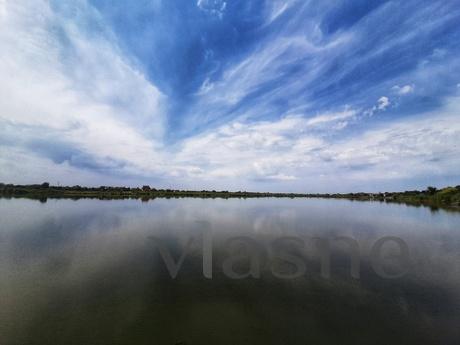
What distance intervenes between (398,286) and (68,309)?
13633mm

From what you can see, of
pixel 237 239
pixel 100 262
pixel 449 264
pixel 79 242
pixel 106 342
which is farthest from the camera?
pixel 237 239

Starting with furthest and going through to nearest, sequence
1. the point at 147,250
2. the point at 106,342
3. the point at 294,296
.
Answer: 1. the point at 147,250
2. the point at 294,296
3. the point at 106,342

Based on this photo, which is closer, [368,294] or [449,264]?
[368,294]

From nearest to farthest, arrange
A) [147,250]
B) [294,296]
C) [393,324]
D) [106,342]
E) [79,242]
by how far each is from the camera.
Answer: [106,342], [393,324], [294,296], [147,250], [79,242]

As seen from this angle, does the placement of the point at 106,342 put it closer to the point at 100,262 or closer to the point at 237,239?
the point at 100,262

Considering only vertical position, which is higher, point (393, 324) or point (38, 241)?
point (38, 241)

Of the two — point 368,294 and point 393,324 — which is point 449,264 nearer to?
point 368,294

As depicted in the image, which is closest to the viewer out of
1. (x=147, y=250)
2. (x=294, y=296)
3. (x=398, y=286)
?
(x=294, y=296)

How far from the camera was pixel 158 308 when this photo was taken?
8.17 meters

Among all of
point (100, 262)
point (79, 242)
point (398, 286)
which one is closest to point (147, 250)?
point (100, 262)

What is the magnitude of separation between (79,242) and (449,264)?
24.5 m

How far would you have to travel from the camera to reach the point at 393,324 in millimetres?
7613

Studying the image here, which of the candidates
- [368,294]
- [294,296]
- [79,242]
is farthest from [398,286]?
[79,242]

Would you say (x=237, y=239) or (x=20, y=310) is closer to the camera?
(x=20, y=310)
